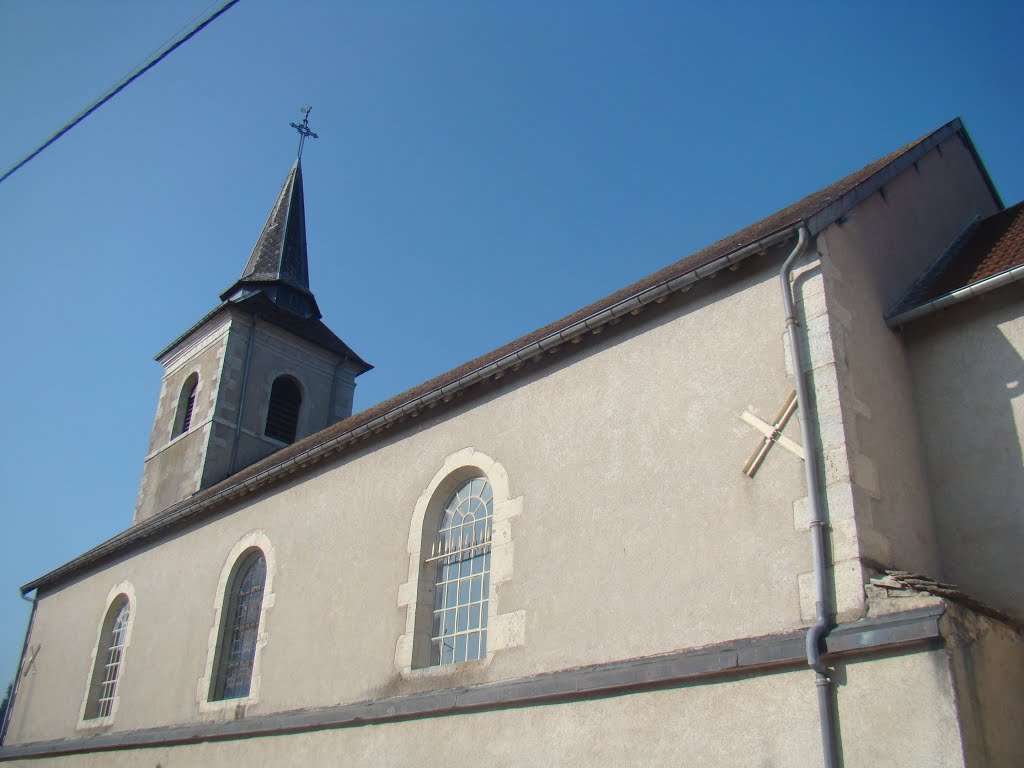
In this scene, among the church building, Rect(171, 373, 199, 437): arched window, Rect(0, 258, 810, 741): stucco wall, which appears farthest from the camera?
Rect(171, 373, 199, 437): arched window

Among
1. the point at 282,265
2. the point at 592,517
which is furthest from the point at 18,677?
the point at 592,517

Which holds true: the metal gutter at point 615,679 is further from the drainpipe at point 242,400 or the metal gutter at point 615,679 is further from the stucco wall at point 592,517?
the drainpipe at point 242,400

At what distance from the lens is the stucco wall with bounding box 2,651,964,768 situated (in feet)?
16.9

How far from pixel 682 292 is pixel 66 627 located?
38.6 ft

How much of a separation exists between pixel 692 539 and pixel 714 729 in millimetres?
1300

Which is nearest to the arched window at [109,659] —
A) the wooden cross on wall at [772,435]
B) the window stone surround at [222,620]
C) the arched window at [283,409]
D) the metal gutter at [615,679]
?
the window stone surround at [222,620]

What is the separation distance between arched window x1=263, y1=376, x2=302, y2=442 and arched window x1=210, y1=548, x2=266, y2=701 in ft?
23.8

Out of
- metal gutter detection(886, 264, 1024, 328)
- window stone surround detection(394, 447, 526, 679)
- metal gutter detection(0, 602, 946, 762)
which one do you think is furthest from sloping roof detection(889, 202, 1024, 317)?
window stone surround detection(394, 447, 526, 679)

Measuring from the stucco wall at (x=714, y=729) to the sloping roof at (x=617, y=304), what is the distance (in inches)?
119

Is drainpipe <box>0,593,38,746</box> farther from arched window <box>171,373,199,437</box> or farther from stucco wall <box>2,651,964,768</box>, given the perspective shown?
stucco wall <box>2,651,964,768</box>

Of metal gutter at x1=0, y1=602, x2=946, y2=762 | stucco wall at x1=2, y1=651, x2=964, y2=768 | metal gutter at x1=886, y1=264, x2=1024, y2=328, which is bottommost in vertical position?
stucco wall at x1=2, y1=651, x2=964, y2=768

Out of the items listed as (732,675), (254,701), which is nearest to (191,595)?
(254,701)

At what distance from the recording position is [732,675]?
5992 mm

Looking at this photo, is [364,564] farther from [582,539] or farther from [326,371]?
[326,371]
